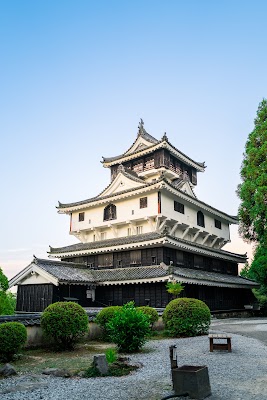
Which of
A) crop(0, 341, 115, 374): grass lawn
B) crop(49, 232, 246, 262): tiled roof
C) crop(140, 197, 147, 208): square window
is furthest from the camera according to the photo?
crop(140, 197, 147, 208): square window

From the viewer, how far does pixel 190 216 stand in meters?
36.2

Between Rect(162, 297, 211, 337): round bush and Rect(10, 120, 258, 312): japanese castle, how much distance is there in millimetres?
7687

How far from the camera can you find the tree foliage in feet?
105

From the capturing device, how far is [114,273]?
102ft

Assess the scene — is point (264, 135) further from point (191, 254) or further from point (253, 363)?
point (253, 363)

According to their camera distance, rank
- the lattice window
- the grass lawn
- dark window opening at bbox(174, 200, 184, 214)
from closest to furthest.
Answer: the grass lawn < dark window opening at bbox(174, 200, 184, 214) < the lattice window

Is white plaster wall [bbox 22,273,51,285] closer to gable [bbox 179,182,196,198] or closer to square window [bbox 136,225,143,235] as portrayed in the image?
square window [bbox 136,225,143,235]

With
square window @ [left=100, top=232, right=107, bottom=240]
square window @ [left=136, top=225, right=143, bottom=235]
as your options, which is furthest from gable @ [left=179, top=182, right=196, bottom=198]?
square window @ [left=100, top=232, right=107, bottom=240]

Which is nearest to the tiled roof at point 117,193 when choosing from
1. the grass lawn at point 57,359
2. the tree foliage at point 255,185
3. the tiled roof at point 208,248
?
the tiled roof at point 208,248

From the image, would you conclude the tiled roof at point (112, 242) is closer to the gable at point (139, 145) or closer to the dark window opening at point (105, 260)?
the dark window opening at point (105, 260)

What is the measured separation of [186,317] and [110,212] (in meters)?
19.7

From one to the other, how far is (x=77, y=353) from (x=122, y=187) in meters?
23.6

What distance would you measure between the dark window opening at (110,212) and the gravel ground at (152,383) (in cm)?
2353

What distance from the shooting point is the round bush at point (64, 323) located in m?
14.2
